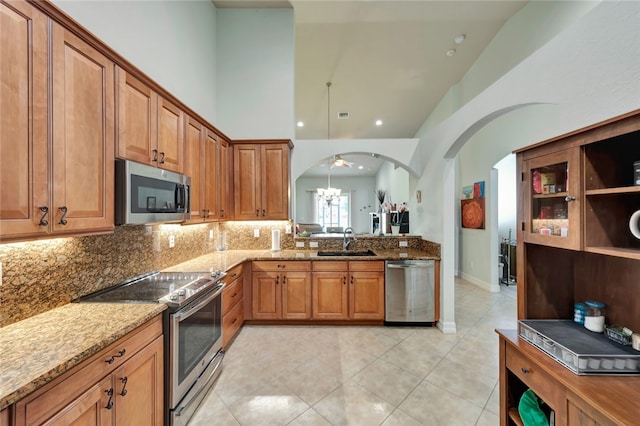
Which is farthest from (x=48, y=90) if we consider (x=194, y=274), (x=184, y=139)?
(x=194, y=274)

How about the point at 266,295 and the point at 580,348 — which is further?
the point at 266,295

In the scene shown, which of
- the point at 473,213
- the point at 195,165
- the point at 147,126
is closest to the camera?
the point at 147,126

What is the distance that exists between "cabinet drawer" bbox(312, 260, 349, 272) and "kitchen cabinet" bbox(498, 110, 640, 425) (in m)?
1.92

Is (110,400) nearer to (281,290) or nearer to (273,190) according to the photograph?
(281,290)

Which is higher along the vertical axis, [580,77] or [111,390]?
[580,77]

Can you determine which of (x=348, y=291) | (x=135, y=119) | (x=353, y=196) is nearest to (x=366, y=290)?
(x=348, y=291)

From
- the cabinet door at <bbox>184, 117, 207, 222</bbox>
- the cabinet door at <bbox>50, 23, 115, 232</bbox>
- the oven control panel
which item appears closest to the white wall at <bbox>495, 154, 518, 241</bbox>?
the cabinet door at <bbox>184, 117, 207, 222</bbox>

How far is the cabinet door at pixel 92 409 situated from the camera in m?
0.99

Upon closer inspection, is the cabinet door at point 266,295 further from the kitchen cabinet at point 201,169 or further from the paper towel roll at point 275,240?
the kitchen cabinet at point 201,169

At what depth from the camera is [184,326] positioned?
1.70 m

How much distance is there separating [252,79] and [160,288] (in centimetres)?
323

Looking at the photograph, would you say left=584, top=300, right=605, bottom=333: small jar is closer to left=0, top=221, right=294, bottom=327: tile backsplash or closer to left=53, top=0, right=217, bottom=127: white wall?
left=0, top=221, right=294, bottom=327: tile backsplash

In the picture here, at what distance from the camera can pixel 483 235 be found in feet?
16.2

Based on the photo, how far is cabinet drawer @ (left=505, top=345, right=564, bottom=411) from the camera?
108 cm
